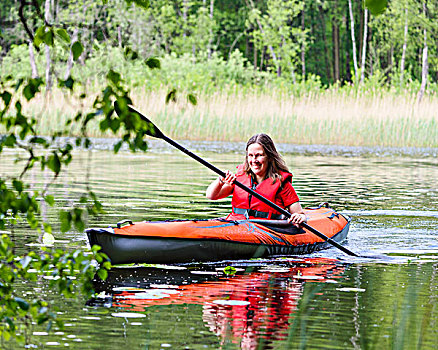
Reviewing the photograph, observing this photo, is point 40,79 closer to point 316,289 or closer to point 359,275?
point 316,289

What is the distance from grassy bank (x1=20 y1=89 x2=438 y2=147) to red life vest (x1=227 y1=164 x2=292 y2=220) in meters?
12.0

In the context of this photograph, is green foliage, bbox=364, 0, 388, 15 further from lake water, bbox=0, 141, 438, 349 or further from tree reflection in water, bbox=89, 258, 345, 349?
tree reflection in water, bbox=89, 258, 345, 349

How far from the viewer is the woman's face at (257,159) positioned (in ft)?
24.1

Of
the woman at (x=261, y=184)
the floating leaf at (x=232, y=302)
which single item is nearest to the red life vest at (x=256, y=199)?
the woman at (x=261, y=184)

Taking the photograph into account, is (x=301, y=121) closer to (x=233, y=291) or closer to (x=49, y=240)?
(x=49, y=240)

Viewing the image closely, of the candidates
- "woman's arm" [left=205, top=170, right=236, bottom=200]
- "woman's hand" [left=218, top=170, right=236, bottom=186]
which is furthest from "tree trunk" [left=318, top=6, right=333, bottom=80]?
"woman's hand" [left=218, top=170, right=236, bottom=186]

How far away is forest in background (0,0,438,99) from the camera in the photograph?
2719 cm

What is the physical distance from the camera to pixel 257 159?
743 cm

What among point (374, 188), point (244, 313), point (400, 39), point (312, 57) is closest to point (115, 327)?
point (244, 313)

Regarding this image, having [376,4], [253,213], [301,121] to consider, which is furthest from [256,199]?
[301,121]

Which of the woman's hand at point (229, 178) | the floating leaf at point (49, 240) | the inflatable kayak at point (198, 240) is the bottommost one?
the floating leaf at point (49, 240)

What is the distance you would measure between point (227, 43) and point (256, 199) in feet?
132

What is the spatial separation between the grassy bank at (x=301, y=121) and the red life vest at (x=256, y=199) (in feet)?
39.3

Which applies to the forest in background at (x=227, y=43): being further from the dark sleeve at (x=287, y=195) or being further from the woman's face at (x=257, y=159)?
the dark sleeve at (x=287, y=195)
